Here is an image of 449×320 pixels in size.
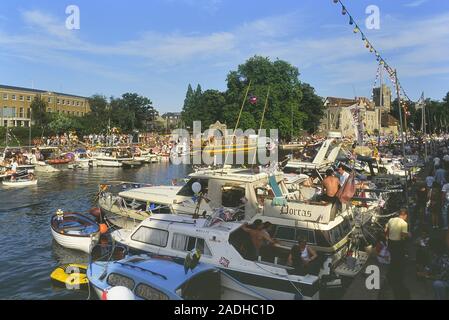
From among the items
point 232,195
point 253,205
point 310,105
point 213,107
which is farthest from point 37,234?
point 310,105

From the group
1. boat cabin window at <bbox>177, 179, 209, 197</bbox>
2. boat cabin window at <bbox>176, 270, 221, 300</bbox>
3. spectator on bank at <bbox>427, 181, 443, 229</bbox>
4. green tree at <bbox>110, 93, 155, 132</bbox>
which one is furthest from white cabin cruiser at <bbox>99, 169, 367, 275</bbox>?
green tree at <bbox>110, 93, 155, 132</bbox>

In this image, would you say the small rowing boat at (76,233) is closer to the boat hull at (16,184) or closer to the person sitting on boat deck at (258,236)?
the person sitting on boat deck at (258,236)

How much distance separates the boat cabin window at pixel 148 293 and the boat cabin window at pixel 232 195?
23.3ft

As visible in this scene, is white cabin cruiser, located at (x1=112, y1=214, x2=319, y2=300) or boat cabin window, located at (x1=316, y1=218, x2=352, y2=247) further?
boat cabin window, located at (x1=316, y1=218, x2=352, y2=247)

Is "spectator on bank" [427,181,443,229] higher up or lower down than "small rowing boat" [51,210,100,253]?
higher up

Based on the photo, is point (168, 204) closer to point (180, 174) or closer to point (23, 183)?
point (23, 183)

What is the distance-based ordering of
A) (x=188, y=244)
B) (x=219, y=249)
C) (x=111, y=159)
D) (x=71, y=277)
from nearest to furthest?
(x=219, y=249)
(x=188, y=244)
(x=71, y=277)
(x=111, y=159)

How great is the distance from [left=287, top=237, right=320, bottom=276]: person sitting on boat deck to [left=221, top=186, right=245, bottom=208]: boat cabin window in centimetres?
496

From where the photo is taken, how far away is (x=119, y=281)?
10.2 m

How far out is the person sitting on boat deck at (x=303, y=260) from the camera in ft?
35.2

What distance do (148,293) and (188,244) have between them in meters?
3.02

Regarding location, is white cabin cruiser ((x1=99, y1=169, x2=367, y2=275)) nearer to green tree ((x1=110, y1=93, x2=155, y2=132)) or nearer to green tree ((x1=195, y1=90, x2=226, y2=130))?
green tree ((x1=195, y1=90, x2=226, y2=130))

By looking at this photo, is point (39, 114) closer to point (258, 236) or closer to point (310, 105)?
point (310, 105)

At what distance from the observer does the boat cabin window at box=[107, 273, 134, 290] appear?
386 inches
